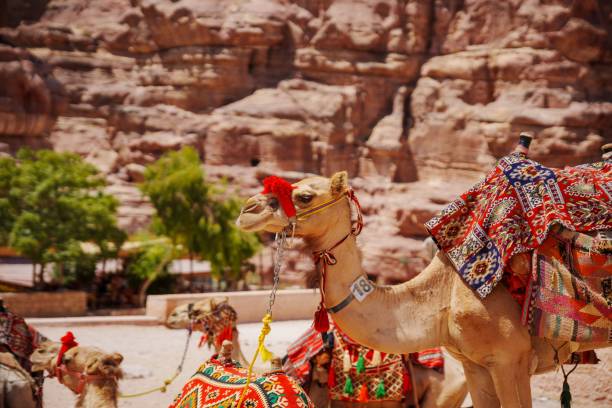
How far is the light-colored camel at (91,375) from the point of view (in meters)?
5.48

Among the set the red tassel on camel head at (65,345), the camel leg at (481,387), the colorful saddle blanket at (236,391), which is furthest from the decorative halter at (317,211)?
the red tassel on camel head at (65,345)

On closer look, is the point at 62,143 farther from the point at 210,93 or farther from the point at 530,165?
the point at 530,165

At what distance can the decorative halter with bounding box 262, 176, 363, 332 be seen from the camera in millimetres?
4977

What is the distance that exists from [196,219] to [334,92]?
15.7m

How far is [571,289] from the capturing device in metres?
5.01

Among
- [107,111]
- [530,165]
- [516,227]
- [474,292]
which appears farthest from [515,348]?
[107,111]

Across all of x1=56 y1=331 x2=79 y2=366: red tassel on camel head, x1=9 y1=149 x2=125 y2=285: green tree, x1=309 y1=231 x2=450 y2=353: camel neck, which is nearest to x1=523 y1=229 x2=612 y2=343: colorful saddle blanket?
x1=309 y1=231 x2=450 y2=353: camel neck

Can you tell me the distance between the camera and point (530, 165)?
5.25m

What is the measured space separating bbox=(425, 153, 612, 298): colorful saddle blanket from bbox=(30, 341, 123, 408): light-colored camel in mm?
2387

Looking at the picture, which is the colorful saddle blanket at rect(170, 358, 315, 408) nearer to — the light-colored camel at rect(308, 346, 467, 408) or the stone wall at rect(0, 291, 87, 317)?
the light-colored camel at rect(308, 346, 467, 408)

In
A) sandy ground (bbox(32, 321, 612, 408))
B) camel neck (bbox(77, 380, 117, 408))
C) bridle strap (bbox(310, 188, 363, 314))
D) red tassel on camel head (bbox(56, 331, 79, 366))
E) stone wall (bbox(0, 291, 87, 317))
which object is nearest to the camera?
bridle strap (bbox(310, 188, 363, 314))

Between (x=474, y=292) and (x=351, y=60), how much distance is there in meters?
36.0

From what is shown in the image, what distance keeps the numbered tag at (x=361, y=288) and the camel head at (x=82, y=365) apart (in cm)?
179

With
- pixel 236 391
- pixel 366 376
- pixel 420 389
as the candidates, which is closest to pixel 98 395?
pixel 236 391
